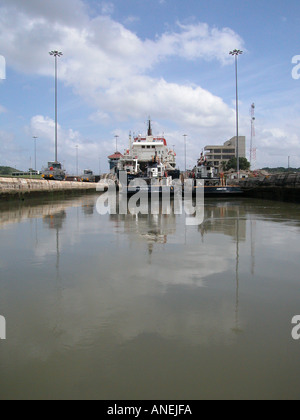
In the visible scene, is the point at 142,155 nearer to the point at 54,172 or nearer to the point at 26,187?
the point at 54,172

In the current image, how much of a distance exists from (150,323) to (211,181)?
33038 millimetres

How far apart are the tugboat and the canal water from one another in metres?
22.0

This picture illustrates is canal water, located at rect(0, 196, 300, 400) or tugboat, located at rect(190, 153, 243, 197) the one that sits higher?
tugboat, located at rect(190, 153, 243, 197)

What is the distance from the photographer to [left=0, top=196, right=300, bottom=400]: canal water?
2730 millimetres

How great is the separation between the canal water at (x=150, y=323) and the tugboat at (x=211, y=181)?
22.0m

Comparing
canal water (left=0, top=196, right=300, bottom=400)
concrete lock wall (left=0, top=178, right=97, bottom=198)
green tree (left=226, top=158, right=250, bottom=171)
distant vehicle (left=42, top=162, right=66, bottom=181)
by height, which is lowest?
canal water (left=0, top=196, right=300, bottom=400)

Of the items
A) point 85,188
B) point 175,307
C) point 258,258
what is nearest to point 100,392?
point 175,307

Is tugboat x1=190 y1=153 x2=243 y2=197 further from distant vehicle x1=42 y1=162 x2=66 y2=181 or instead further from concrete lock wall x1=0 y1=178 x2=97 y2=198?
distant vehicle x1=42 y1=162 x2=66 y2=181

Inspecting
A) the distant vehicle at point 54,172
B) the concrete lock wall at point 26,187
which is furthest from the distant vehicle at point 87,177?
the concrete lock wall at point 26,187

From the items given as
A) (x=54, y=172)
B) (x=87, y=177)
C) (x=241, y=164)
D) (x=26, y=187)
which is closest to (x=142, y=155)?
(x=54, y=172)

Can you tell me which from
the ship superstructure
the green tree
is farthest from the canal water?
the green tree

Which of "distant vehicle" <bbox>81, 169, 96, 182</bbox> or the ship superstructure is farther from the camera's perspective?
"distant vehicle" <bbox>81, 169, 96, 182</bbox>

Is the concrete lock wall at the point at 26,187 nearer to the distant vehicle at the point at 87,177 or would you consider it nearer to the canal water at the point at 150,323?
the canal water at the point at 150,323

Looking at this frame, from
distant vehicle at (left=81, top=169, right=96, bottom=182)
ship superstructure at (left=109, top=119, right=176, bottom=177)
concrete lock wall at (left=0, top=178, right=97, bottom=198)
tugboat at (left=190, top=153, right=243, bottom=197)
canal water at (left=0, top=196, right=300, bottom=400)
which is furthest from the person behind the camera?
distant vehicle at (left=81, top=169, right=96, bottom=182)
